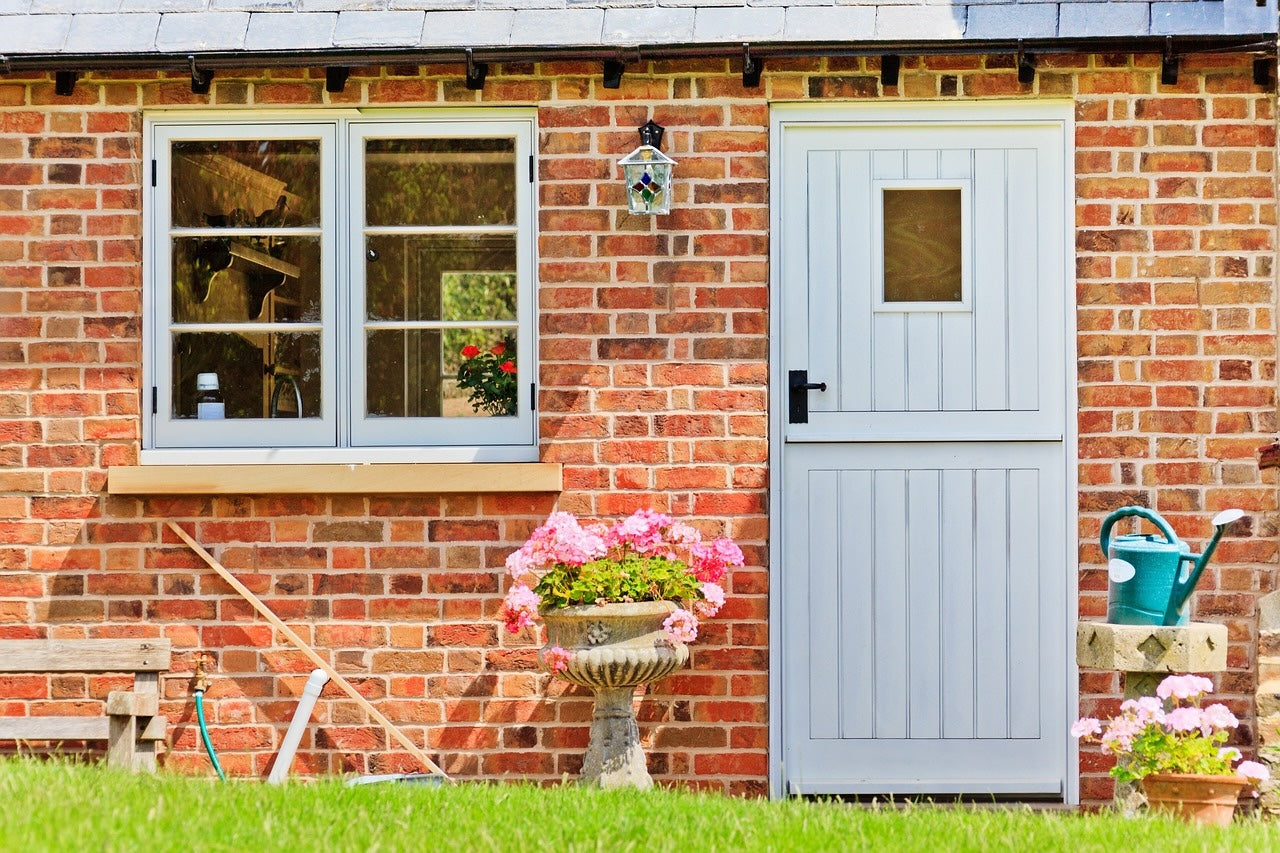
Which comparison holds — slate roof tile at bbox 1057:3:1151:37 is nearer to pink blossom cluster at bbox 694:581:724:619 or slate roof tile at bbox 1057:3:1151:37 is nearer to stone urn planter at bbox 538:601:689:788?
pink blossom cluster at bbox 694:581:724:619

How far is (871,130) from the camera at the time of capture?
20.0 ft

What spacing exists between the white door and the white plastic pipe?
172 centimetres

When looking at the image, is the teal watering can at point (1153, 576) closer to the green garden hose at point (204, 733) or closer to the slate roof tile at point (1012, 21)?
the slate roof tile at point (1012, 21)

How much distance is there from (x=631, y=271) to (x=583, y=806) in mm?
2170

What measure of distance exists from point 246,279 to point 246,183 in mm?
378

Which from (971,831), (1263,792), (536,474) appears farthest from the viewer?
(536,474)

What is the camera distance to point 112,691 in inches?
228

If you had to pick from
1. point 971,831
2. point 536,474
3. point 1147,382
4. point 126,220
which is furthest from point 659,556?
point 126,220

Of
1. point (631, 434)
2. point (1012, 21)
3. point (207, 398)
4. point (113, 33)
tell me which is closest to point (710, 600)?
point (631, 434)

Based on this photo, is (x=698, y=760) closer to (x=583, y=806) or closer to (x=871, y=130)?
(x=583, y=806)

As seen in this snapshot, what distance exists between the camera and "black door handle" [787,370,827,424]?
238 inches

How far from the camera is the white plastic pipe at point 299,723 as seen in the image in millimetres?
5781

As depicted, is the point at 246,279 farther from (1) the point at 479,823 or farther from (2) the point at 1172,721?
(2) the point at 1172,721

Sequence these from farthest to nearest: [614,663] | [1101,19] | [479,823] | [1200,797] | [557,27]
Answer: [557,27] < [1101,19] < [614,663] < [1200,797] < [479,823]
